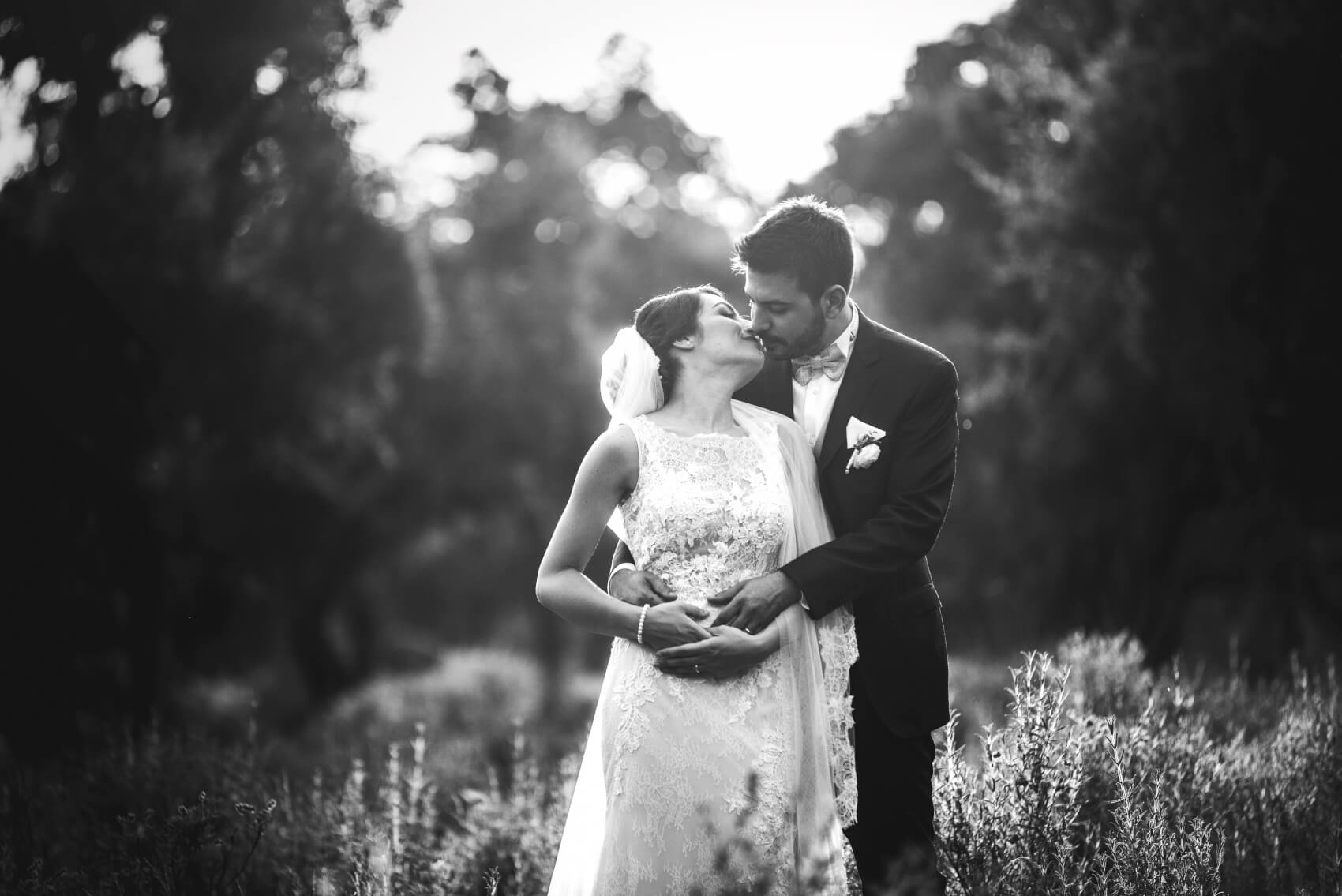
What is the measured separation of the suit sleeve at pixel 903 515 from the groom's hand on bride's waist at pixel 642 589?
1.46ft

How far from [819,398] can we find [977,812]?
66.3 inches

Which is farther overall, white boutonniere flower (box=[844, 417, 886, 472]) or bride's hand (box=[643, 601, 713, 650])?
white boutonniere flower (box=[844, 417, 886, 472])

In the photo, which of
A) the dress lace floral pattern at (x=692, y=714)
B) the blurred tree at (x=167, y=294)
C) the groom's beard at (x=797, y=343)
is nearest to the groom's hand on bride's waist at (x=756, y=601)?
the dress lace floral pattern at (x=692, y=714)

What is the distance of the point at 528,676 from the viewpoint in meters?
18.5

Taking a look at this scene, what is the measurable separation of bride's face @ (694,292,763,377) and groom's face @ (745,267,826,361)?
9cm

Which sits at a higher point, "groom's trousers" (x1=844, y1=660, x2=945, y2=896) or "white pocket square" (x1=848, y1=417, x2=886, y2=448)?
"white pocket square" (x1=848, y1=417, x2=886, y2=448)

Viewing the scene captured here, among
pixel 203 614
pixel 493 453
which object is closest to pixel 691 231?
pixel 493 453

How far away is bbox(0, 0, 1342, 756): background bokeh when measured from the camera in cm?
862

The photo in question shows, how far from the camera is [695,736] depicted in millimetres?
3873

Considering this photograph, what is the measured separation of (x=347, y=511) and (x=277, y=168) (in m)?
7.18

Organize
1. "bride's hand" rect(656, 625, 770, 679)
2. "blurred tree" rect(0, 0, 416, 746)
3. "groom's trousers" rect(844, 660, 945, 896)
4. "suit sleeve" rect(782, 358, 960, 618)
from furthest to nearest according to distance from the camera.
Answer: "blurred tree" rect(0, 0, 416, 746), "groom's trousers" rect(844, 660, 945, 896), "suit sleeve" rect(782, 358, 960, 618), "bride's hand" rect(656, 625, 770, 679)

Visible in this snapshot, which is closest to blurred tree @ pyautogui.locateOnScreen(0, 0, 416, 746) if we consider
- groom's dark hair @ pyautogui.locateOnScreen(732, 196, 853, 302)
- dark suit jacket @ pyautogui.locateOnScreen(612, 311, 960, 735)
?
groom's dark hair @ pyautogui.locateOnScreen(732, 196, 853, 302)

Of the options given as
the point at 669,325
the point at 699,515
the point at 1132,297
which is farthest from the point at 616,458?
the point at 1132,297

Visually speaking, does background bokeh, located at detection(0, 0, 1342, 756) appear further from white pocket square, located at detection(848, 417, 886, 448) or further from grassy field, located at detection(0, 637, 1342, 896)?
white pocket square, located at detection(848, 417, 886, 448)
